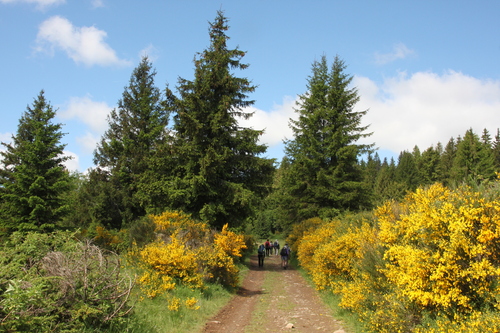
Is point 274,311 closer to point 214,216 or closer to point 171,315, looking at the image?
point 171,315

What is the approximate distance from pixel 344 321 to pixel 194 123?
44.2 feet

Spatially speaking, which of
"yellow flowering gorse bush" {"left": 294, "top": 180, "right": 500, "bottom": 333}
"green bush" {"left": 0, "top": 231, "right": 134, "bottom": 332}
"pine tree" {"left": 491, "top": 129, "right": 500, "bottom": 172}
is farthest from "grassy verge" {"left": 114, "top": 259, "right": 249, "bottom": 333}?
"pine tree" {"left": 491, "top": 129, "right": 500, "bottom": 172}

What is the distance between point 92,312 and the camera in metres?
5.82

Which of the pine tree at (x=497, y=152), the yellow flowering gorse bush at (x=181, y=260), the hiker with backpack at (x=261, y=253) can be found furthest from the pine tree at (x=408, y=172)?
the yellow flowering gorse bush at (x=181, y=260)

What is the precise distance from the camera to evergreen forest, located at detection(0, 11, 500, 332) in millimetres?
5406

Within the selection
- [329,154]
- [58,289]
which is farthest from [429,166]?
[58,289]

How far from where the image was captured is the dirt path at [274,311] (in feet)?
29.2

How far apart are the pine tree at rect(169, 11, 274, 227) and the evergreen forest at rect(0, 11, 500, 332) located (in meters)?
0.09

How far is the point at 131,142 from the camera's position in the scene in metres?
29.2

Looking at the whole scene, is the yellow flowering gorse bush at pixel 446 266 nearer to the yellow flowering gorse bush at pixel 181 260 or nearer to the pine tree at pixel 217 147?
the yellow flowering gorse bush at pixel 181 260

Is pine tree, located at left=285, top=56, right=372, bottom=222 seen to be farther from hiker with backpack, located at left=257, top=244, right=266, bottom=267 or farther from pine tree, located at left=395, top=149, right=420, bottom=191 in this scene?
pine tree, located at left=395, top=149, right=420, bottom=191

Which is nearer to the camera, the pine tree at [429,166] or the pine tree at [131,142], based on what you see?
the pine tree at [131,142]

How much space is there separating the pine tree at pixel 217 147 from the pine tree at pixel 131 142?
795 centimetres

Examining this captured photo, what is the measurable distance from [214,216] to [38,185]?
10623mm
